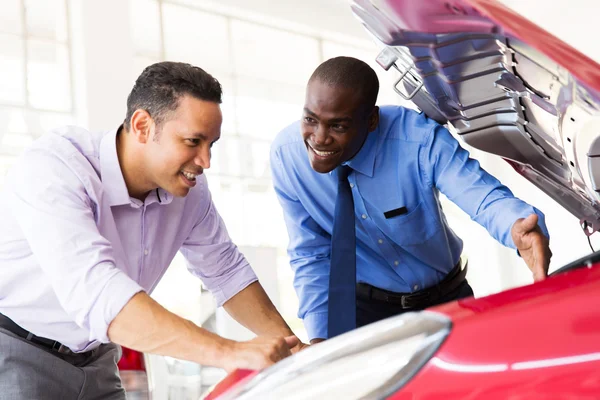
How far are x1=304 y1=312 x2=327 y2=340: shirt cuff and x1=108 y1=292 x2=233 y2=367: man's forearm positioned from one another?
3.13 ft

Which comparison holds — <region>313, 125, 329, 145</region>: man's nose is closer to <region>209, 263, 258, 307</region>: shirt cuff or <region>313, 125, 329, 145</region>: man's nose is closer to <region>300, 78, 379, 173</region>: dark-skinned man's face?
<region>300, 78, 379, 173</region>: dark-skinned man's face

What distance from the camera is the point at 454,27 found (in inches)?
43.0

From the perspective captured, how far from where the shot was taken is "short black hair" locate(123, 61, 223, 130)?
162cm

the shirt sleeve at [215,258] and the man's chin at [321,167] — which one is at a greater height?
the man's chin at [321,167]

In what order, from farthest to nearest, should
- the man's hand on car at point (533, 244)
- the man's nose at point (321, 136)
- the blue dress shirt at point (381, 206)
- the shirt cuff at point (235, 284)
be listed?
the blue dress shirt at point (381, 206) → the man's nose at point (321, 136) → the shirt cuff at point (235, 284) → the man's hand on car at point (533, 244)

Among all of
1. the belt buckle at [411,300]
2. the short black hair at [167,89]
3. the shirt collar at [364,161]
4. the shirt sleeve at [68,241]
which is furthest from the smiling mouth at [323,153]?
the shirt sleeve at [68,241]

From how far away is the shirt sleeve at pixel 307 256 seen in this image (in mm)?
2137

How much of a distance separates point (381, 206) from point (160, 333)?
3.39ft

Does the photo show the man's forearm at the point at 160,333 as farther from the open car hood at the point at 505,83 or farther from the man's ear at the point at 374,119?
the man's ear at the point at 374,119

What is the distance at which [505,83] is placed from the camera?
1.30m

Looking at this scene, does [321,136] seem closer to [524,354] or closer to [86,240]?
[86,240]

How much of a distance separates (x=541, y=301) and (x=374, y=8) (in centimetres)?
63

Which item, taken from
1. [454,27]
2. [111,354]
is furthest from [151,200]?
[454,27]

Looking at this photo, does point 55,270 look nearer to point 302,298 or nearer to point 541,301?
point 541,301
